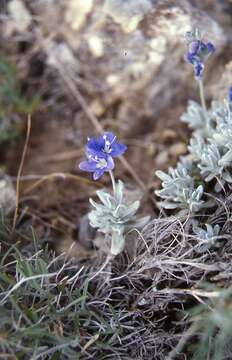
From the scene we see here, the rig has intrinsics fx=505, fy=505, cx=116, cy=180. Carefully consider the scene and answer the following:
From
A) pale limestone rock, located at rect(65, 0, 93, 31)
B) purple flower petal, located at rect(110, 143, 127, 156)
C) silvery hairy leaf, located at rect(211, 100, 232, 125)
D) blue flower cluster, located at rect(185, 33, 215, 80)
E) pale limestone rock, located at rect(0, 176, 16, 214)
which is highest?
blue flower cluster, located at rect(185, 33, 215, 80)

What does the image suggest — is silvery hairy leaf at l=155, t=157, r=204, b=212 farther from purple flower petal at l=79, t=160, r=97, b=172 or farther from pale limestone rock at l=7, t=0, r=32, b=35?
pale limestone rock at l=7, t=0, r=32, b=35

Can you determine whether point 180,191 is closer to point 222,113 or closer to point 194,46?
point 222,113

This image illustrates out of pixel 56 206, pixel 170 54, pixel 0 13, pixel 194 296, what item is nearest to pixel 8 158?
pixel 56 206

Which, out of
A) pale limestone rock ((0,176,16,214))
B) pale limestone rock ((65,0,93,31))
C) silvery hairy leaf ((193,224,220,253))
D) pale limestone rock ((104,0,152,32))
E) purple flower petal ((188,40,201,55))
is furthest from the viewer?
pale limestone rock ((65,0,93,31))

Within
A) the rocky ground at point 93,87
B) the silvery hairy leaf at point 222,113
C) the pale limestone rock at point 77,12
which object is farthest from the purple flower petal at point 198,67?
the pale limestone rock at point 77,12

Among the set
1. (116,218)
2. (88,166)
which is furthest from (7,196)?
(116,218)

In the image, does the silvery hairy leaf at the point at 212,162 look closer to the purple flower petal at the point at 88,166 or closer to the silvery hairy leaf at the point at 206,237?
the silvery hairy leaf at the point at 206,237

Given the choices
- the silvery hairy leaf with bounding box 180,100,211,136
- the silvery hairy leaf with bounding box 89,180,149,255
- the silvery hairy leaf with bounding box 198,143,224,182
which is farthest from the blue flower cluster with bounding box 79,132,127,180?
the silvery hairy leaf with bounding box 180,100,211,136
